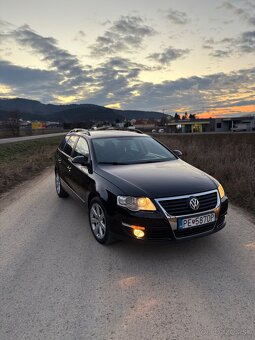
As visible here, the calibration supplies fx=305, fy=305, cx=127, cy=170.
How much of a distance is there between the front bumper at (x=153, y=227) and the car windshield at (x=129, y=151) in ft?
→ 4.45

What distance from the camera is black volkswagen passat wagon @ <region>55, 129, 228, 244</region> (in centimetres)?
380

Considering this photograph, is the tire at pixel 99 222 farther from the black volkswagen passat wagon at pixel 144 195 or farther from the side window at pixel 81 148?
the side window at pixel 81 148

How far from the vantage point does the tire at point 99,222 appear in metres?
4.31

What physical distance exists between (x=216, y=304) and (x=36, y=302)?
181 cm

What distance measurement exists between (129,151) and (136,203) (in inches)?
72.0

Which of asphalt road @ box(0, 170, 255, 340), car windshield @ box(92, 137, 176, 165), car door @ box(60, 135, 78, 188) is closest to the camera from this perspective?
asphalt road @ box(0, 170, 255, 340)

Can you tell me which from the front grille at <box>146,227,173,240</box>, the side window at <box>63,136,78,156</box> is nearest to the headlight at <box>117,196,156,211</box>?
the front grille at <box>146,227,173,240</box>

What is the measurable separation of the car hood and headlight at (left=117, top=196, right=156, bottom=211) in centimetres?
6

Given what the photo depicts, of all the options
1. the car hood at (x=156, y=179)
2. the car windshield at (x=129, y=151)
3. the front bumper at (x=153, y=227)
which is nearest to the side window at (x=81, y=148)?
the car windshield at (x=129, y=151)

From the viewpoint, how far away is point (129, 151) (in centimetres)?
554

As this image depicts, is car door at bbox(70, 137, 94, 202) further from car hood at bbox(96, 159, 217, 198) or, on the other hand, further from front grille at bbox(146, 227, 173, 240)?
front grille at bbox(146, 227, 173, 240)

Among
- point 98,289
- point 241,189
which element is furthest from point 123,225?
point 241,189

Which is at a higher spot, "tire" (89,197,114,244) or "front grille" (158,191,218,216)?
"front grille" (158,191,218,216)

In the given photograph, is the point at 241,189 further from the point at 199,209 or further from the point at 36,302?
the point at 36,302
